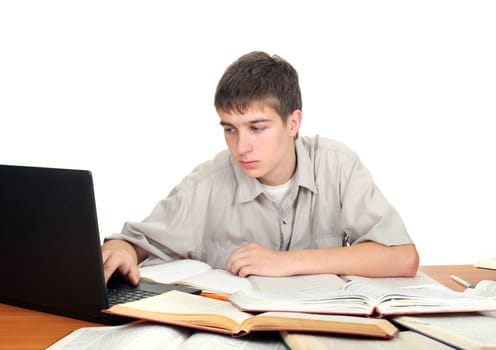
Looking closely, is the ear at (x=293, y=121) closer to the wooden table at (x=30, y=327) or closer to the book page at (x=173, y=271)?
the book page at (x=173, y=271)

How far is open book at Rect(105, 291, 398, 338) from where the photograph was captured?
2.91 ft

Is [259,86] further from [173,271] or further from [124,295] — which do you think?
[124,295]

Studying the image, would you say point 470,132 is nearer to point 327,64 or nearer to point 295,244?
point 327,64

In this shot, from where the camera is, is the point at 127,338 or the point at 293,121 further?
the point at 293,121

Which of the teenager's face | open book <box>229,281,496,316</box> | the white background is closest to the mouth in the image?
the teenager's face

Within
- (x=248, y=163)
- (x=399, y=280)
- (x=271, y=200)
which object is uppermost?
(x=248, y=163)

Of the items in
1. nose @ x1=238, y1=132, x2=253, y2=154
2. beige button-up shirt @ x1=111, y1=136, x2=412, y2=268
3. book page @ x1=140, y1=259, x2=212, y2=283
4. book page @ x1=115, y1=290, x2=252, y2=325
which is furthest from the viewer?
beige button-up shirt @ x1=111, y1=136, x2=412, y2=268

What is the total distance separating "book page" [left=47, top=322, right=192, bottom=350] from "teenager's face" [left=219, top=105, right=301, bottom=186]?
Answer: 761 mm

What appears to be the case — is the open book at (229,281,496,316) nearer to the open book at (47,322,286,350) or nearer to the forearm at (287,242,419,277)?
the open book at (47,322,286,350)

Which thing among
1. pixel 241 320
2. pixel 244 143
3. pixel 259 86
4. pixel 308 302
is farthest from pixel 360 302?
pixel 259 86

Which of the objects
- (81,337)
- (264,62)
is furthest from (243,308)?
(264,62)

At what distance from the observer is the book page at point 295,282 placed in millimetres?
1320

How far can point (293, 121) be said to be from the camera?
6.11 ft

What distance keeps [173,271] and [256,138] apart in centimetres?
43
